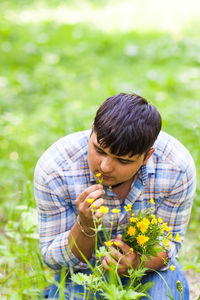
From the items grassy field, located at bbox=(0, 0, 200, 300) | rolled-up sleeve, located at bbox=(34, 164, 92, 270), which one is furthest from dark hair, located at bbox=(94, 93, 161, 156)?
grassy field, located at bbox=(0, 0, 200, 300)

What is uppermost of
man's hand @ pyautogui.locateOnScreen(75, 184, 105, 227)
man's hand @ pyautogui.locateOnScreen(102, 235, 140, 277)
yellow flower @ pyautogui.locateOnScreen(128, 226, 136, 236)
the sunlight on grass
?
the sunlight on grass

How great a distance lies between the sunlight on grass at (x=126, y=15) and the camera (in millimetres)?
6457

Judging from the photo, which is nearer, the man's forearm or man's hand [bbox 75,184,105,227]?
man's hand [bbox 75,184,105,227]

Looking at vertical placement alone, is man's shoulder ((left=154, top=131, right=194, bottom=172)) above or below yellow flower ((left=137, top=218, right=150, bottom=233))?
above

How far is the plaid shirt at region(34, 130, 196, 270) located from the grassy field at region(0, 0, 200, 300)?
0.77ft

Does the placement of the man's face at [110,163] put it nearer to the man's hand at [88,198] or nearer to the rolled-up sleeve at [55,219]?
the man's hand at [88,198]

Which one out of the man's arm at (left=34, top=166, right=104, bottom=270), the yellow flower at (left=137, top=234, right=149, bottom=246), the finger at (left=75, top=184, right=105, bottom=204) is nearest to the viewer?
the yellow flower at (left=137, top=234, right=149, bottom=246)

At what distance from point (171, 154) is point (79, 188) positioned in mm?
455

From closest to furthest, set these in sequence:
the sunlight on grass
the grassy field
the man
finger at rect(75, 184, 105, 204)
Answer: finger at rect(75, 184, 105, 204), the man, the grassy field, the sunlight on grass

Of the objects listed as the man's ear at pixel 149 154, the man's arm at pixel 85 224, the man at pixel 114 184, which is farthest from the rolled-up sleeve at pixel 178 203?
the man's arm at pixel 85 224

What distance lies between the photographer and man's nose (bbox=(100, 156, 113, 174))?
1.51 metres

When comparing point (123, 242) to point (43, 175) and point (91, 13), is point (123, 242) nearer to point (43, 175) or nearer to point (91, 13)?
point (43, 175)

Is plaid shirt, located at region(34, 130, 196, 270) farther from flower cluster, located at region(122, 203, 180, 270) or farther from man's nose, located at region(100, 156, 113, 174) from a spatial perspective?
flower cluster, located at region(122, 203, 180, 270)

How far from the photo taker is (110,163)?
152cm
